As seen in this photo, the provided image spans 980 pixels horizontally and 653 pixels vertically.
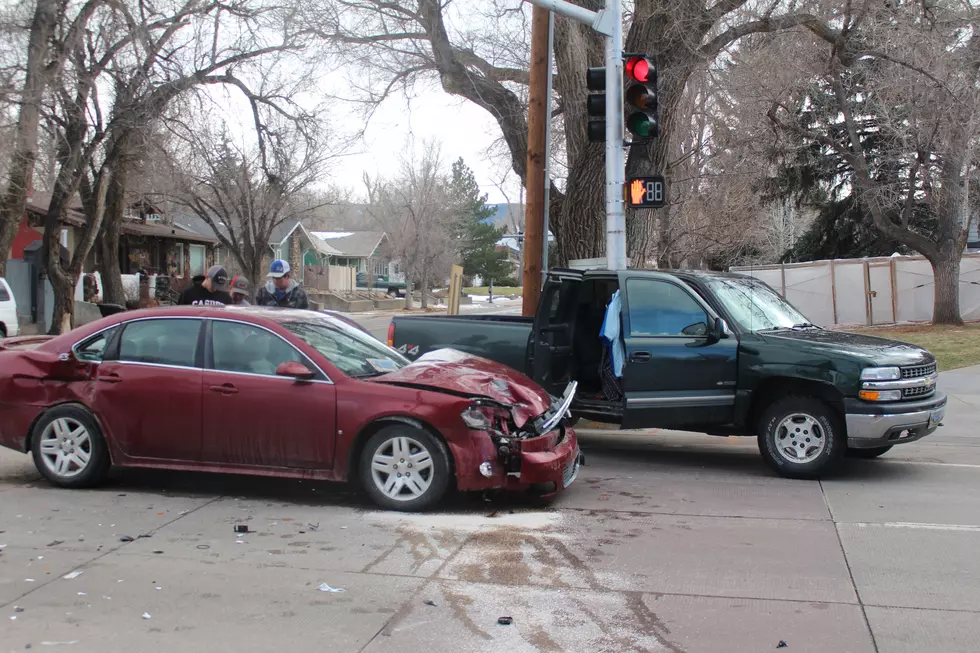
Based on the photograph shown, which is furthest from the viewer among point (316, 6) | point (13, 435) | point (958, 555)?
point (316, 6)

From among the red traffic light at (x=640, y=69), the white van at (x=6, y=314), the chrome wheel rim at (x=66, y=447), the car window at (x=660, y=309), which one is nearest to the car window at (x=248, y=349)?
the chrome wheel rim at (x=66, y=447)

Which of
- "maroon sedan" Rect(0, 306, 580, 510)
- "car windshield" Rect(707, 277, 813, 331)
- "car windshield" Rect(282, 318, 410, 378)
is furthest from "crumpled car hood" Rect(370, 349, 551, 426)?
"car windshield" Rect(707, 277, 813, 331)

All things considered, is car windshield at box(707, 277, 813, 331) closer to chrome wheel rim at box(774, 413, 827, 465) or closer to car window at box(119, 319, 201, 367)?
chrome wheel rim at box(774, 413, 827, 465)

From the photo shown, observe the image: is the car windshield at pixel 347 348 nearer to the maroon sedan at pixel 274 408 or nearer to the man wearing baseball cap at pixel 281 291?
the maroon sedan at pixel 274 408

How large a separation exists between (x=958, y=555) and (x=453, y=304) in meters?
11.2

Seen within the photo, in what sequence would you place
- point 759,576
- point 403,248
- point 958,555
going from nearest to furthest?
1. point 759,576
2. point 958,555
3. point 403,248

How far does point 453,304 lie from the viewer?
1628cm

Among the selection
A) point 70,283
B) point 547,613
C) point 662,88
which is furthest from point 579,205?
point 70,283

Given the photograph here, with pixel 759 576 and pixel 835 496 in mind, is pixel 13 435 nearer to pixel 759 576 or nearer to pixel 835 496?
pixel 759 576

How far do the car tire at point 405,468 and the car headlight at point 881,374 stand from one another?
369 centimetres

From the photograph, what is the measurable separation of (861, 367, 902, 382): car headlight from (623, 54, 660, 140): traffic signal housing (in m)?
3.90

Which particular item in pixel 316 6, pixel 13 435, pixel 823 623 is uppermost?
pixel 316 6

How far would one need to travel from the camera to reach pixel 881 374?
775 cm

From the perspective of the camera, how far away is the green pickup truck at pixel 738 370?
7.82 metres
